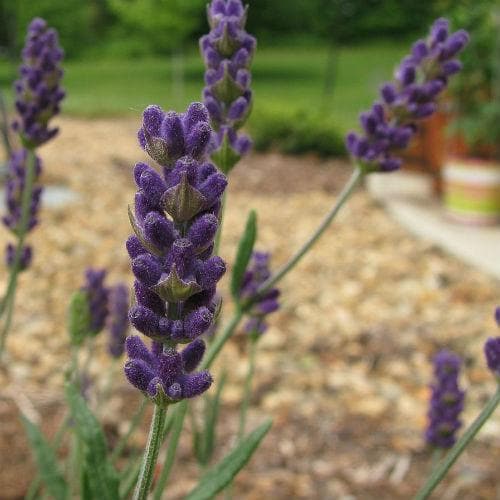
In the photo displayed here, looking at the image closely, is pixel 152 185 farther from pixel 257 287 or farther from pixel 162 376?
pixel 257 287

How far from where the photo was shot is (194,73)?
24.8 meters

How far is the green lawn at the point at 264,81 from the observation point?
1709cm

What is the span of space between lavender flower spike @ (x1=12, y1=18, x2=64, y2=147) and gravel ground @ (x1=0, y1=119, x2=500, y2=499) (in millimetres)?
1418

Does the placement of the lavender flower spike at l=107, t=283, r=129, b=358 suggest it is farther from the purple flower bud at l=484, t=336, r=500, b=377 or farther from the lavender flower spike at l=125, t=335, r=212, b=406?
the lavender flower spike at l=125, t=335, r=212, b=406

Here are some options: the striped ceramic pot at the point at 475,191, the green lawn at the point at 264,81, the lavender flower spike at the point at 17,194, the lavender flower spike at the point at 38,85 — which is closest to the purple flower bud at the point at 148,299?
the lavender flower spike at the point at 38,85

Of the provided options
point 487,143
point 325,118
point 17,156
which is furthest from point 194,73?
point 17,156

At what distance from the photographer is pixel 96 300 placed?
2.25m

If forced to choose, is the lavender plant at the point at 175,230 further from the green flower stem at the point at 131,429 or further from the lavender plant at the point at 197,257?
the green flower stem at the point at 131,429

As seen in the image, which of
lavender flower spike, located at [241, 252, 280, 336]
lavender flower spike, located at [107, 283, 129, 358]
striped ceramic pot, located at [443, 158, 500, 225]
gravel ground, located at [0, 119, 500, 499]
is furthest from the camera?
striped ceramic pot, located at [443, 158, 500, 225]

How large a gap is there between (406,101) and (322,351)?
9.14 feet

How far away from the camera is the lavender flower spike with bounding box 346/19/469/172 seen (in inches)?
72.5

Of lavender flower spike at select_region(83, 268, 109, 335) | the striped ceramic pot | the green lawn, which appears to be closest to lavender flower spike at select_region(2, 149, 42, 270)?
lavender flower spike at select_region(83, 268, 109, 335)

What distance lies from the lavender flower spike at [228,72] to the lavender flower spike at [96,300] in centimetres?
72

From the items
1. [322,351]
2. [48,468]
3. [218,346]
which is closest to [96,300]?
[48,468]
